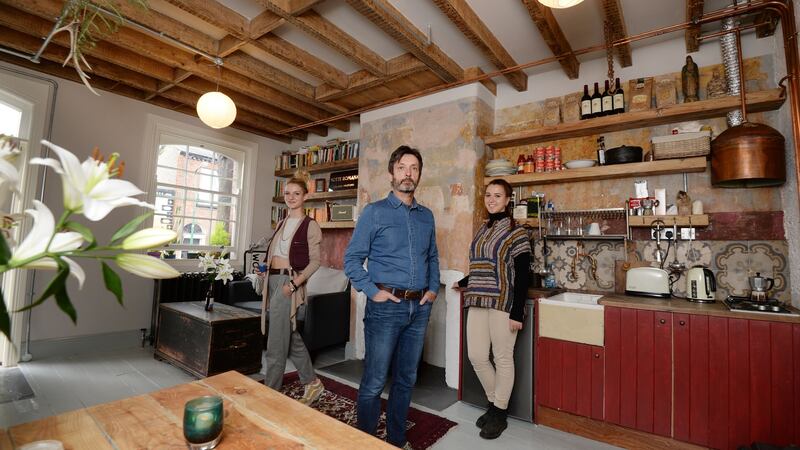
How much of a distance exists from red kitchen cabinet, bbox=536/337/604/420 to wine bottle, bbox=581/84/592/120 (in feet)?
6.39

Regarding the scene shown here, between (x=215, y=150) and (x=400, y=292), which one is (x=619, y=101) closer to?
(x=400, y=292)

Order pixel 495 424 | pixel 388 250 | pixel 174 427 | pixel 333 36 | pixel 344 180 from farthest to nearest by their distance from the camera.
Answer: pixel 344 180 → pixel 333 36 → pixel 495 424 → pixel 388 250 → pixel 174 427

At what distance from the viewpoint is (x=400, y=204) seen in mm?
2135

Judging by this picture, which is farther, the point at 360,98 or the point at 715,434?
the point at 360,98

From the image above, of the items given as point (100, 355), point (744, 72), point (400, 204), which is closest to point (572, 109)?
point (744, 72)

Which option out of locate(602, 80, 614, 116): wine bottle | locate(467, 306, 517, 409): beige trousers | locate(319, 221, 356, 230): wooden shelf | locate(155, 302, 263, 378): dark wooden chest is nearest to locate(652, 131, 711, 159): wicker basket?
locate(602, 80, 614, 116): wine bottle

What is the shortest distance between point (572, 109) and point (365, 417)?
3082mm

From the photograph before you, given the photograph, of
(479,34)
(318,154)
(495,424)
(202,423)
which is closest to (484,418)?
(495,424)

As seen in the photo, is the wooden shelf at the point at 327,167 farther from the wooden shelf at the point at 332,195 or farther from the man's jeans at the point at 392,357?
the man's jeans at the point at 392,357

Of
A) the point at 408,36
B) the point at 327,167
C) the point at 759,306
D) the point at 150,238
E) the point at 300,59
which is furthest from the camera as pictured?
the point at 327,167

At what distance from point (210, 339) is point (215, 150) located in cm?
321

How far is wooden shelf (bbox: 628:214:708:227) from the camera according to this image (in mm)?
2693

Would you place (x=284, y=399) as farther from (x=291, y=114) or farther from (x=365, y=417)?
(x=291, y=114)

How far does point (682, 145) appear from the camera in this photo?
2715mm
